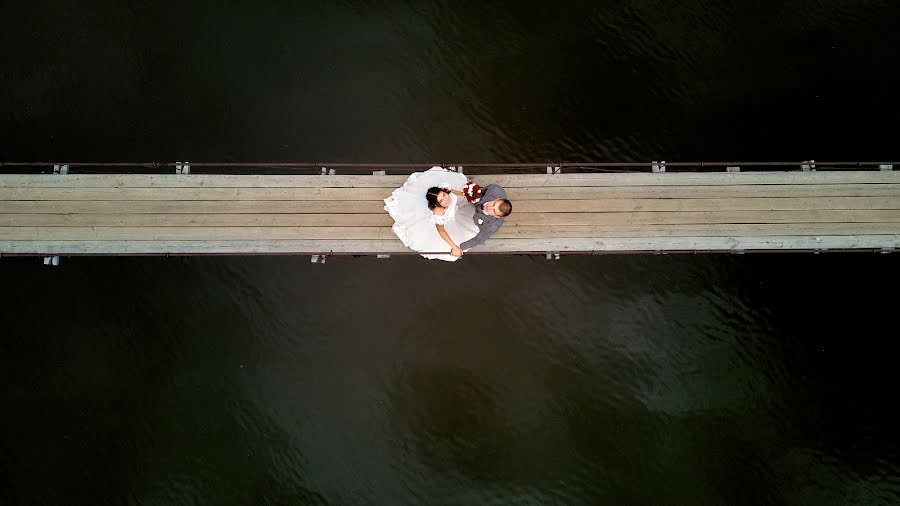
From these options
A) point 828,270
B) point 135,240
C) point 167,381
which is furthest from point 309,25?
point 828,270

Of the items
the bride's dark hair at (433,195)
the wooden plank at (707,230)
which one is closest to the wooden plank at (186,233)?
the bride's dark hair at (433,195)

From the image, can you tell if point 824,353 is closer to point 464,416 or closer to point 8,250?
point 464,416

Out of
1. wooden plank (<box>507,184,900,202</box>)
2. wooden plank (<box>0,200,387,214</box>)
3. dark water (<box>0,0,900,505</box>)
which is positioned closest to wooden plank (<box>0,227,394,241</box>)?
wooden plank (<box>0,200,387,214</box>)

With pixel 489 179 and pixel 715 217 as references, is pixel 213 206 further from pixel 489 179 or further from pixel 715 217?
pixel 715 217

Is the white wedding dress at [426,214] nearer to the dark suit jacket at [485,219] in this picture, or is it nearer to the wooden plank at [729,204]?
the dark suit jacket at [485,219]

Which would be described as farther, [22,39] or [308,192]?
[22,39]

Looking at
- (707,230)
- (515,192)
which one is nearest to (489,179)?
(515,192)
